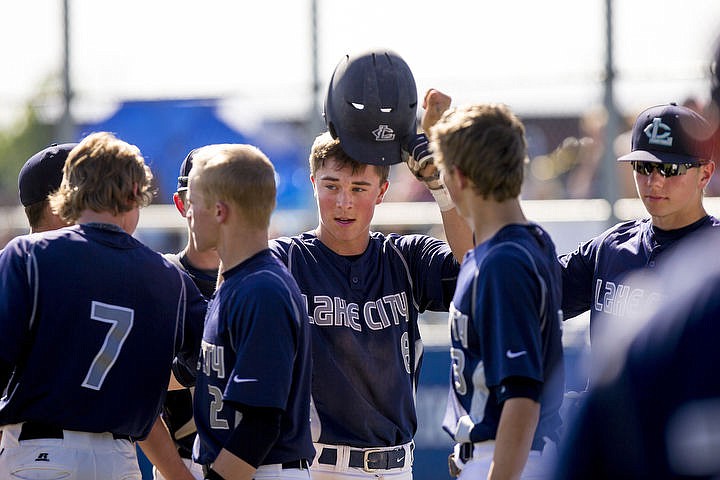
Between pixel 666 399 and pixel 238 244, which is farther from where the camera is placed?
pixel 238 244

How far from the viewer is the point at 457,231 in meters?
3.93

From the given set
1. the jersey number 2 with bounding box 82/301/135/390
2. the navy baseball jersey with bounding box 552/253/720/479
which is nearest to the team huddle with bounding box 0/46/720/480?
the jersey number 2 with bounding box 82/301/135/390

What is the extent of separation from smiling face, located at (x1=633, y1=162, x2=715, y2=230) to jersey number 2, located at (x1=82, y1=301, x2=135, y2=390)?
223 cm

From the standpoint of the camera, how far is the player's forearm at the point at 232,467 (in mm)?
3006

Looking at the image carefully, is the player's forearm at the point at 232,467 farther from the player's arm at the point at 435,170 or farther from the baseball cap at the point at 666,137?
the baseball cap at the point at 666,137

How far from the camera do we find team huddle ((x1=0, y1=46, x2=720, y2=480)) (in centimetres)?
291

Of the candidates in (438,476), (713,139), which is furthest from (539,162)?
(713,139)

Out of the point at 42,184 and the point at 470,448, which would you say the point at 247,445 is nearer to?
the point at 470,448

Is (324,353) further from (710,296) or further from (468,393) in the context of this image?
(710,296)

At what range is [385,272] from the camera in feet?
13.3

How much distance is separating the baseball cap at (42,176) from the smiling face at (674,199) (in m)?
2.49

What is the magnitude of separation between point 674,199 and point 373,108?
1.36m

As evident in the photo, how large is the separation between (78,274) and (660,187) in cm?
241

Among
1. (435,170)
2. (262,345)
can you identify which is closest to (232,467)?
(262,345)
